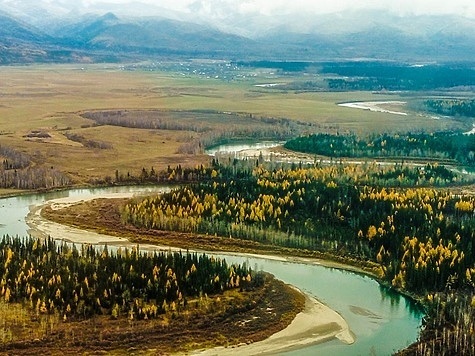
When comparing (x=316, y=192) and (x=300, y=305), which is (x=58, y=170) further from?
(x=300, y=305)

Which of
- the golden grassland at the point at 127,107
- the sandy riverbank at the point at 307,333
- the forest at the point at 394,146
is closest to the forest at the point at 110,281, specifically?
the sandy riverbank at the point at 307,333

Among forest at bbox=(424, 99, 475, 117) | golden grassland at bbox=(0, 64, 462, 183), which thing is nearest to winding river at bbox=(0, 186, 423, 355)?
golden grassland at bbox=(0, 64, 462, 183)

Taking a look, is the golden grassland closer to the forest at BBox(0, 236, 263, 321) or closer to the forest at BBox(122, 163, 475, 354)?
the forest at BBox(122, 163, 475, 354)

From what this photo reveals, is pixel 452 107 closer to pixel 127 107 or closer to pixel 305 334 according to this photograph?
pixel 127 107

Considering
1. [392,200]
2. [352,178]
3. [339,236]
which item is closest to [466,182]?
[352,178]

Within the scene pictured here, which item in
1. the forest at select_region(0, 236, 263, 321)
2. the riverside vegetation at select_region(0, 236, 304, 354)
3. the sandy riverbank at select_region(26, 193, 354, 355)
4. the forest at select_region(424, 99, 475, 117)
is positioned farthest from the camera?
the forest at select_region(424, 99, 475, 117)

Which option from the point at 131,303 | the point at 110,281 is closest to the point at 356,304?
the point at 131,303
